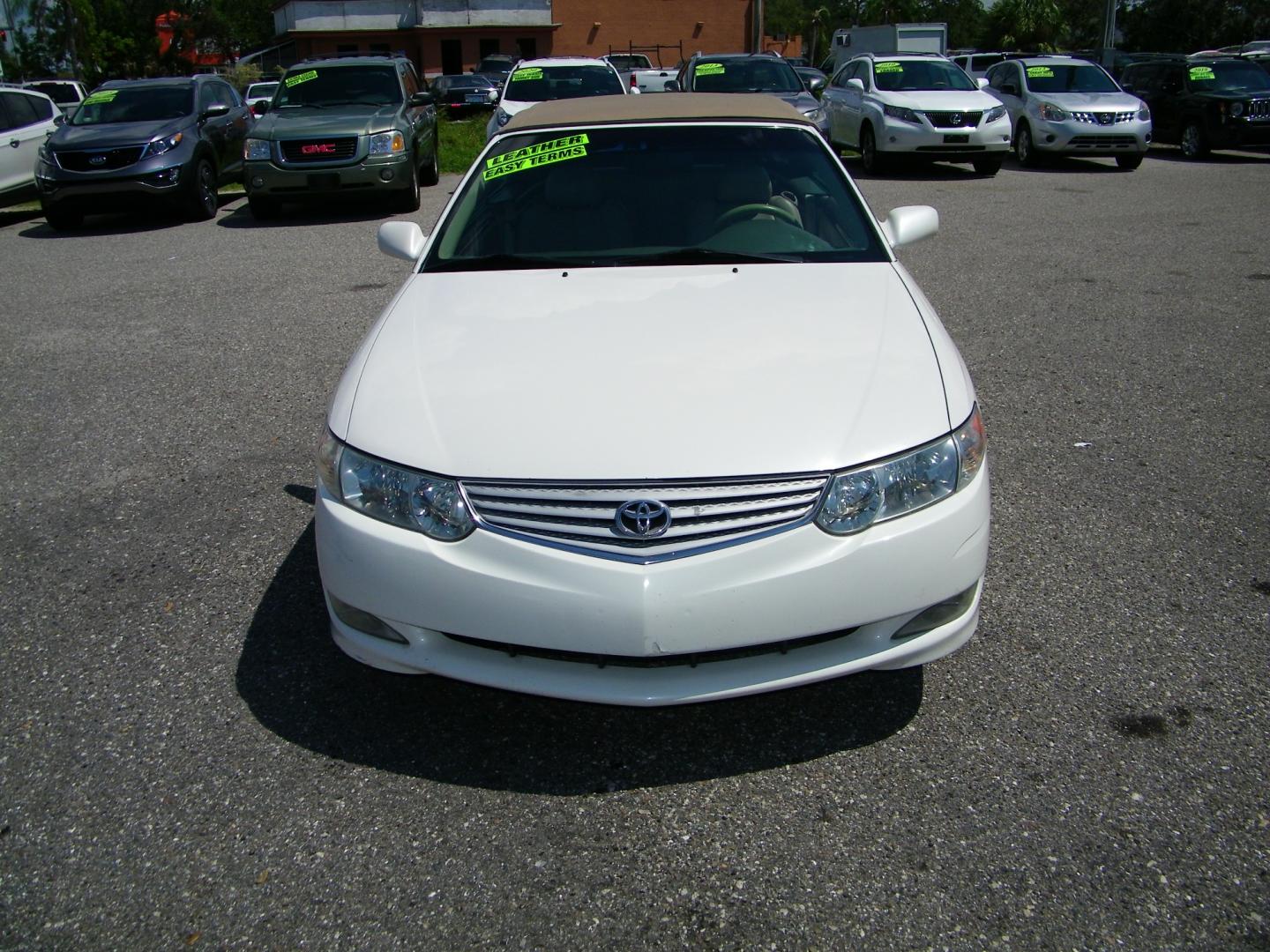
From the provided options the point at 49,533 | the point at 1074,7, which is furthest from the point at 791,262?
the point at 1074,7

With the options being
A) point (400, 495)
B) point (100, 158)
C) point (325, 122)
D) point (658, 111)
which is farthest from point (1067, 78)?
point (400, 495)

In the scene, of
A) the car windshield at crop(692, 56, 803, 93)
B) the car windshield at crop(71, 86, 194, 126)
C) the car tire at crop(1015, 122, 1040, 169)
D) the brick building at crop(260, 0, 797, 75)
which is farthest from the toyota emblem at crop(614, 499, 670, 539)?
the brick building at crop(260, 0, 797, 75)

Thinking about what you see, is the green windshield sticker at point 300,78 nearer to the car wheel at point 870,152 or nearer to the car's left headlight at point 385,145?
the car's left headlight at point 385,145

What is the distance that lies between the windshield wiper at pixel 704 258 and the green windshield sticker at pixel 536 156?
661mm

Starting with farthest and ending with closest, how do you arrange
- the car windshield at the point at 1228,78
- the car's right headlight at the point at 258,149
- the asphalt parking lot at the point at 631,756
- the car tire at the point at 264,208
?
the car windshield at the point at 1228,78, the car tire at the point at 264,208, the car's right headlight at the point at 258,149, the asphalt parking lot at the point at 631,756

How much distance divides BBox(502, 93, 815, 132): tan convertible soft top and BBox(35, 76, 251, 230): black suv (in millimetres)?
8758

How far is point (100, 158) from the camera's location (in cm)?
1192

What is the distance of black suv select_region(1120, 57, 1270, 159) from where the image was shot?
54.0ft

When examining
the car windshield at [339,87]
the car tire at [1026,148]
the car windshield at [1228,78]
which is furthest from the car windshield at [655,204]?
the car windshield at [1228,78]

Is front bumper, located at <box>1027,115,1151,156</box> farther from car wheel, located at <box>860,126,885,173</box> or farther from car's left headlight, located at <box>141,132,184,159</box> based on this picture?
car's left headlight, located at <box>141,132,184,159</box>

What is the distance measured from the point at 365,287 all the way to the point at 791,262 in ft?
18.7

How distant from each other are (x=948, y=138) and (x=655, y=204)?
11774 mm

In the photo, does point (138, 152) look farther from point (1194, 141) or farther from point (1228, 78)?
point (1228, 78)

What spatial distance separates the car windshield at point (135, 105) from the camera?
1288 centimetres
